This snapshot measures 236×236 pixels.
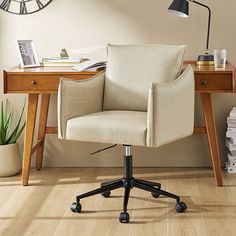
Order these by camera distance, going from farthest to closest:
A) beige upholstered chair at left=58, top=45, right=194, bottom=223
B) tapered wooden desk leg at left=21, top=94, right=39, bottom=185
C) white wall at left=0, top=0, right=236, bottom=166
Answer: white wall at left=0, top=0, right=236, bottom=166 → tapered wooden desk leg at left=21, top=94, right=39, bottom=185 → beige upholstered chair at left=58, top=45, right=194, bottom=223

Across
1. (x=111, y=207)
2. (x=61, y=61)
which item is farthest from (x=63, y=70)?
(x=111, y=207)

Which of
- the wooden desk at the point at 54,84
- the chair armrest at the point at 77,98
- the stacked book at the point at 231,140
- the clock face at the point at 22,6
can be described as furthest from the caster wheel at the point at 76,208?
the clock face at the point at 22,6

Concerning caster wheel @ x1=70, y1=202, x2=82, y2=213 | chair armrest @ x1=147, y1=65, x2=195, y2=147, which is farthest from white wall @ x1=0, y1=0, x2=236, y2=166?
caster wheel @ x1=70, y1=202, x2=82, y2=213

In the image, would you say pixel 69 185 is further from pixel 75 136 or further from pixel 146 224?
pixel 146 224

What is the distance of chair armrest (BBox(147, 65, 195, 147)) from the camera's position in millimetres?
2998

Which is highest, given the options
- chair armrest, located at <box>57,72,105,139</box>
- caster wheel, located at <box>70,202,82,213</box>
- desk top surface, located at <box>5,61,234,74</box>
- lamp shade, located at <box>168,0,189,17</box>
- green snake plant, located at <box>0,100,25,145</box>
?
lamp shade, located at <box>168,0,189,17</box>

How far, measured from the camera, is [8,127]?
4.22 meters

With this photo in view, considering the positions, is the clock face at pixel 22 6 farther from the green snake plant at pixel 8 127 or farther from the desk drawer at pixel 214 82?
the desk drawer at pixel 214 82

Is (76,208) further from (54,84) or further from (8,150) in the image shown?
(8,150)

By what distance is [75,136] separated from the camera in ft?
10.5

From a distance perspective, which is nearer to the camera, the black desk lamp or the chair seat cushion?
the chair seat cushion

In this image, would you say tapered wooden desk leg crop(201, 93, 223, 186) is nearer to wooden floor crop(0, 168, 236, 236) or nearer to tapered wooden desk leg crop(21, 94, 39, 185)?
wooden floor crop(0, 168, 236, 236)

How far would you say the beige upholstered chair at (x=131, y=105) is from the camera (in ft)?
9.98

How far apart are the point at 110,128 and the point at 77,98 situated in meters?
0.36
